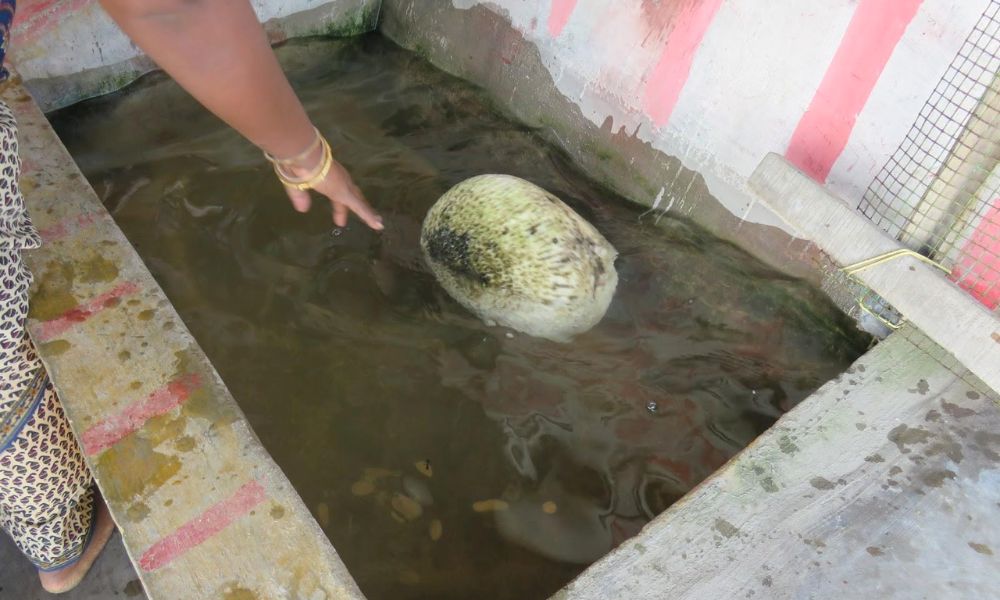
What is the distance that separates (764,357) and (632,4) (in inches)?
65.1

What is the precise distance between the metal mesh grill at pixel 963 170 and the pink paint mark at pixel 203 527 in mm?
2210

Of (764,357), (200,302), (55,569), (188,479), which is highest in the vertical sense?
(764,357)

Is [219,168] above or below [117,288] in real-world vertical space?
below

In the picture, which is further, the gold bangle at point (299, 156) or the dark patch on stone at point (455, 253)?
the dark patch on stone at point (455, 253)

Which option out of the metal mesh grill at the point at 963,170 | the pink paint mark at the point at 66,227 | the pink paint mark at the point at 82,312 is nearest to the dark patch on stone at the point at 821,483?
the metal mesh grill at the point at 963,170

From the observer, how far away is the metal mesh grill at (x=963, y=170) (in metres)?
2.16

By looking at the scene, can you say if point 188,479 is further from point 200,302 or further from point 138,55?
point 138,55

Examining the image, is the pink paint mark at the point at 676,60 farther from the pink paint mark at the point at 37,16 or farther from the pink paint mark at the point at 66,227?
the pink paint mark at the point at 37,16

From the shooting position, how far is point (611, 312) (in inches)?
114

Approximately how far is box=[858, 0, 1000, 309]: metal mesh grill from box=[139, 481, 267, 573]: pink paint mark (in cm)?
221

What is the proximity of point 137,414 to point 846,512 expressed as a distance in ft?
6.29

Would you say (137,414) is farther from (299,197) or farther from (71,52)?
(71,52)

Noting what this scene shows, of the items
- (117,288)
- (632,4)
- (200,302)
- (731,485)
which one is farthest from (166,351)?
(632,4)

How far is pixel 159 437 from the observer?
6.06 ft
